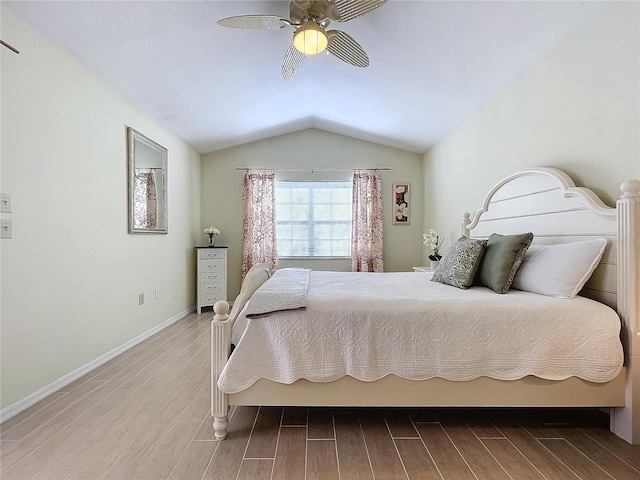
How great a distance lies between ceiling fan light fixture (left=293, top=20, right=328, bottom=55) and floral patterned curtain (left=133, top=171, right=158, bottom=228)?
2241 millimetres

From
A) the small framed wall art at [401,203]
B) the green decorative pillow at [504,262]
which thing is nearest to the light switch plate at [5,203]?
the green decorative pillow at [504,262]

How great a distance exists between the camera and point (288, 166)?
17.0 ft

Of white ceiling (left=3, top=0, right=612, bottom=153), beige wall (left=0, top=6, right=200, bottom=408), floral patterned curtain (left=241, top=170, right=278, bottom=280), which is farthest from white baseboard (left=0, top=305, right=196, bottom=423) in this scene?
white ceiling (left=3, top=0, right=612, bottom=153)

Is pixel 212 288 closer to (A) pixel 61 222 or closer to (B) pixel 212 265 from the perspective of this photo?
(B) pixel 212 265

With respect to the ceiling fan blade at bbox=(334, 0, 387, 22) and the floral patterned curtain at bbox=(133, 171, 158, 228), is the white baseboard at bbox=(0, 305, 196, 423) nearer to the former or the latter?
the floral patterned curtain at bbox=(133, 171, 158, 228)

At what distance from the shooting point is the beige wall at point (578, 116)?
1.86 m

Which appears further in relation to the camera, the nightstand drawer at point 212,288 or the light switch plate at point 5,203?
the nightstand drawer at point 212,288

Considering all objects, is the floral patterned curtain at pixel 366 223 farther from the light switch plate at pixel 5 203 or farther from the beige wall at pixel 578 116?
the light switch plate at pixel 5 203

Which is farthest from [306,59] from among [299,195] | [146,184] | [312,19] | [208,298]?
[208,298]

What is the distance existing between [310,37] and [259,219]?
3372 millimetres

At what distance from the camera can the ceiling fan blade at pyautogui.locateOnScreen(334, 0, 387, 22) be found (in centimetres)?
183

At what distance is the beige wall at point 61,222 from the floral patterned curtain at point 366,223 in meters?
2.80

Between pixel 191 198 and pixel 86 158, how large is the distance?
7.23ft

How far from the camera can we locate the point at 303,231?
525 cm
